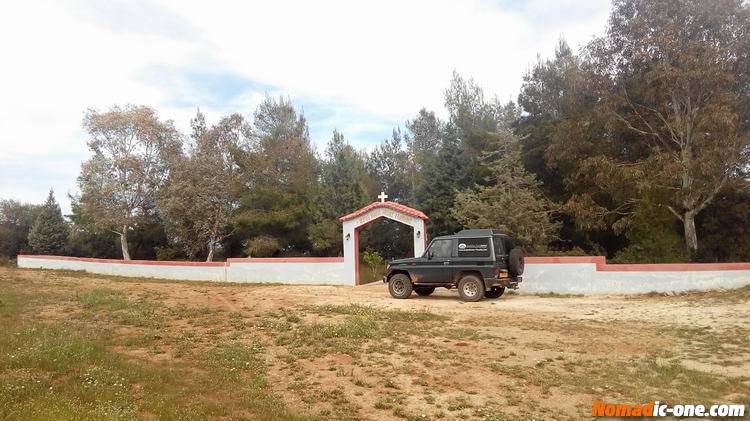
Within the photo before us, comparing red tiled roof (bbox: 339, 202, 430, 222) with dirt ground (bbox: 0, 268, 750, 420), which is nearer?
dirt ground (bbox: 0, 268, 750, 420)

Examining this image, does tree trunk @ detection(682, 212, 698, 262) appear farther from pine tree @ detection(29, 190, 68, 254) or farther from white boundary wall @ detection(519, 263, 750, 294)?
pine tree @ detection(29, 190, 68, 254)

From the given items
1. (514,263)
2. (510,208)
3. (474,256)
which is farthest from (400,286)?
(510,208)

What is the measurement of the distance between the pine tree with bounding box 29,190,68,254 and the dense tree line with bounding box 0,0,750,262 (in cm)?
14

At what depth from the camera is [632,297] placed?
15477mm

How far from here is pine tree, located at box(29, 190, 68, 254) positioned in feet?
146

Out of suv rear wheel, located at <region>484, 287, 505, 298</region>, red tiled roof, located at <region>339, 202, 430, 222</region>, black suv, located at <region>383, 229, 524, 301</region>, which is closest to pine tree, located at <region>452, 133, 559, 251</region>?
red tiled roof, located at <region>339, 202, 430, 222</region>

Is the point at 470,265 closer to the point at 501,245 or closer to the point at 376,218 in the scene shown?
the point at 501,245

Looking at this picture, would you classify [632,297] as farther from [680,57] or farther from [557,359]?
[680,57]

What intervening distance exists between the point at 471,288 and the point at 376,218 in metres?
7.66

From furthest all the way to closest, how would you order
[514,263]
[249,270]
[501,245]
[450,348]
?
1. [249,270]
2. [501,245]
3. [514,263]
4. [450,348]

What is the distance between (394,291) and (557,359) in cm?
881

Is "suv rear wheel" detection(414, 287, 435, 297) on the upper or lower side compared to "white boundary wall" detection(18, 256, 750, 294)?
lower

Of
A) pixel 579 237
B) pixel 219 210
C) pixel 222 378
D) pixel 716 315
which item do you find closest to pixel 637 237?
pixel 579 237

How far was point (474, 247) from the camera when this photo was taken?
1500 cm
